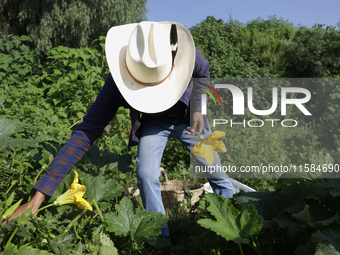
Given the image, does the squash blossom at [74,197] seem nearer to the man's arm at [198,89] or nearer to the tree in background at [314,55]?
the man's arm at [198,89]

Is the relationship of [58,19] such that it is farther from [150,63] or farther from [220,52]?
[150,63]

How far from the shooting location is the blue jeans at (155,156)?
2.06 metres

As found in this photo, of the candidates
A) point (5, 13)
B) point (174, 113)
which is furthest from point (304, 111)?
point (5, 13)

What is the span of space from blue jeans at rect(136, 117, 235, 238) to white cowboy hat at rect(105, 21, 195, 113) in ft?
1.15

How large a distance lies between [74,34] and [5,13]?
1.95 m

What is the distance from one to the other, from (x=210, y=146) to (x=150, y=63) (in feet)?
2.08

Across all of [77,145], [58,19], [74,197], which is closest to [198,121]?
[77,145]

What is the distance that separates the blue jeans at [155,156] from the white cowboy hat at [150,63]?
35 centimetres

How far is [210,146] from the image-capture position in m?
1.93

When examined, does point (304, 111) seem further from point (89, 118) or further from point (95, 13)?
point (95, 13)

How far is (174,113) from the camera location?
7.31 ft

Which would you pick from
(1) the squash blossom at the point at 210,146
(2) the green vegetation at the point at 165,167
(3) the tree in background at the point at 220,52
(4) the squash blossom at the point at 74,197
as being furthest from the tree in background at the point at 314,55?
(4) the squash blossom at the point at 74,197

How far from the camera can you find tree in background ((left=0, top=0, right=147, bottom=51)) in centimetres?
759

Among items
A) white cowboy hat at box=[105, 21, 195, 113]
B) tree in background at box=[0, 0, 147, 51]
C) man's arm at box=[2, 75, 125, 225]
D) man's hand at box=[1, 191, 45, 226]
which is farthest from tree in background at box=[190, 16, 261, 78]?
man's hand at box=[1, 191, 45, 226]
